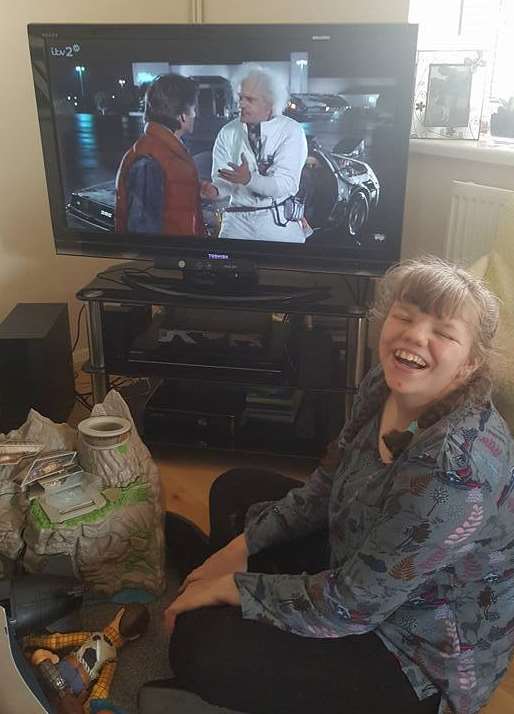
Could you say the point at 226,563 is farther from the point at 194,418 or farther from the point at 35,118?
the point at 35,118

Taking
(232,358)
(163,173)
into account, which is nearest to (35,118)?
(163,173)

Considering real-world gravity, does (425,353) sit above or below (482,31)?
below

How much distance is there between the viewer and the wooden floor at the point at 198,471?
2.11 meters

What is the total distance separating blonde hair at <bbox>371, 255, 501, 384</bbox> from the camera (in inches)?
45.8

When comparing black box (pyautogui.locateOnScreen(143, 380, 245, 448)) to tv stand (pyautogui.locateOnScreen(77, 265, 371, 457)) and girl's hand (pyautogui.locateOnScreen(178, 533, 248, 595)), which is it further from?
girl's hand (pyautogui.locateOnScreen(178, 533, 248, 595))

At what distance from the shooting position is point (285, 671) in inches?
48.0

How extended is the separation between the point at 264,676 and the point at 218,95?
1.50 m

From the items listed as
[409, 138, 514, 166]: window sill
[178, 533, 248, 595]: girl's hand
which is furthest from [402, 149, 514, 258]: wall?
[178, 533, 248, 595]: girl's hand

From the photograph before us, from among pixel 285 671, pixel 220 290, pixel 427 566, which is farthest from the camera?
pixel 220 290

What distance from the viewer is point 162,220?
7.38ft

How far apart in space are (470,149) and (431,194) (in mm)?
218

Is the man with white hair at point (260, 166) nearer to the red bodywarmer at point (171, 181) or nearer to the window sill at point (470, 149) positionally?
the red bodywarmer at point (171, 181)

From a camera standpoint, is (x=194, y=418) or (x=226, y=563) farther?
(x=194, y=418)

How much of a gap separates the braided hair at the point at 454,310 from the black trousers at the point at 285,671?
34 cm
